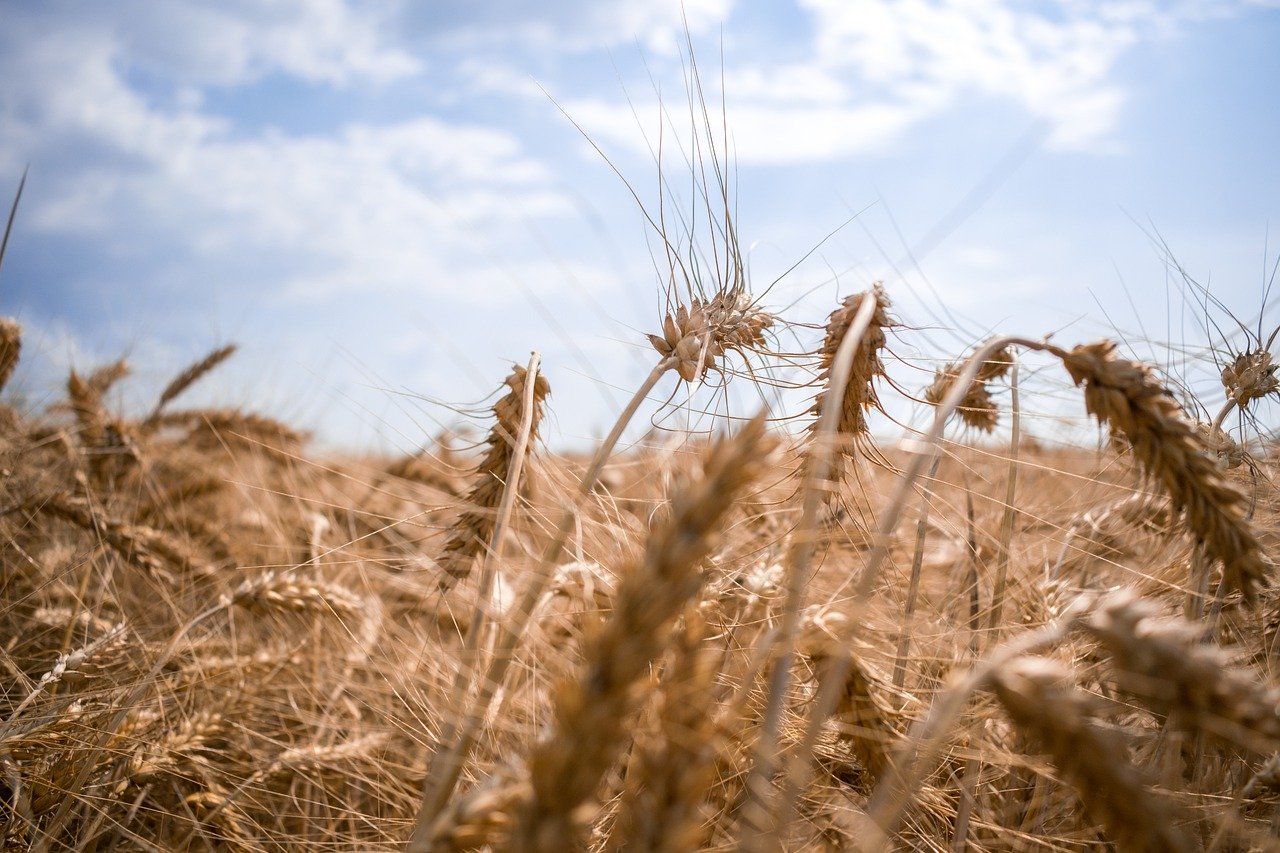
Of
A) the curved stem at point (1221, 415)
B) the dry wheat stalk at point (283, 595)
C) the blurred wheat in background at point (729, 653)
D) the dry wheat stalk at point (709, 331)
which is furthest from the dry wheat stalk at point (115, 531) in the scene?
the curved stem at point (1221, 415)

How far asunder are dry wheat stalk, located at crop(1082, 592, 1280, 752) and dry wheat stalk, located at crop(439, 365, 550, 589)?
96 cm

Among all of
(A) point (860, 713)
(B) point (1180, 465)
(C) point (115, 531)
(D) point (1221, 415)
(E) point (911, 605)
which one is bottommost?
(C) point (115, 531)

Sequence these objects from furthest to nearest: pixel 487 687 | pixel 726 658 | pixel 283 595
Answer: pixel 283 595 → pixel 726 658 → pixel 487 687

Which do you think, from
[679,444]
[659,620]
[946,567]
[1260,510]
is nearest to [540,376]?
[679,444]

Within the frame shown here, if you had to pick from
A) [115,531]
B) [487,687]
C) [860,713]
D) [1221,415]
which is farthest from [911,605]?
[115,531]

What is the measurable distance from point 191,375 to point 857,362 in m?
3.44

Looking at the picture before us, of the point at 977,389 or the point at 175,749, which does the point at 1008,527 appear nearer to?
the point at 977,389

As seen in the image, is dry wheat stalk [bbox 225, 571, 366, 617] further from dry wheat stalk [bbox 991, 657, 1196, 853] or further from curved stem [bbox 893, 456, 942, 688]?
dry wheat stalk [bbox 991, 657, 1196, 853]

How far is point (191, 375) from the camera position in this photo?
3496 mm

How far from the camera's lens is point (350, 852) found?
5.09ft

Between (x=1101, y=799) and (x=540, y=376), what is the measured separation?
3.45ft

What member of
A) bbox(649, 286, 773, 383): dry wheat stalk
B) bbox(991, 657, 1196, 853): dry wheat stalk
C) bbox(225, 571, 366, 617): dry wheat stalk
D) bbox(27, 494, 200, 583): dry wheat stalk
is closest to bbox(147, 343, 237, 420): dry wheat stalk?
bbox(27, 494, 200, 583): dry wheat stalk

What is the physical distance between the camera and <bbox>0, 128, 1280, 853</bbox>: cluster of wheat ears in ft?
2.29

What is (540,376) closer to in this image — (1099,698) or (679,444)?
(679,444)
